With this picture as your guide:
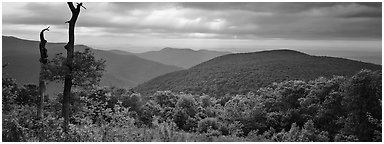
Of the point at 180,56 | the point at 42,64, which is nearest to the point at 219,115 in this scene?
the point at 180,56

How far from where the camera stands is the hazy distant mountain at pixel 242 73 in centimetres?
1445

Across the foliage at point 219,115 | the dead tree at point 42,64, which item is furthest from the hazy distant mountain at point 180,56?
the dead tree at point 42,64

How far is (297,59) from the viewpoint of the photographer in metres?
14.3

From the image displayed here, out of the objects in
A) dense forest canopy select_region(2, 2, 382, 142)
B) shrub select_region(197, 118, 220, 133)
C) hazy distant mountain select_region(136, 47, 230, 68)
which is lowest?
shrub select_region(197, 118, 220, 133)

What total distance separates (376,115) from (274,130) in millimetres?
3139

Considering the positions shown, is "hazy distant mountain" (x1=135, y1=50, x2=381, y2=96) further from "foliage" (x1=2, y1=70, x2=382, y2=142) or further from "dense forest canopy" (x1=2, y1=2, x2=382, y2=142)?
"foliage" (x1=2, y1=70, x2=382, y2=142)

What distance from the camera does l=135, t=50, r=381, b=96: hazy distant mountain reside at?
569 inches

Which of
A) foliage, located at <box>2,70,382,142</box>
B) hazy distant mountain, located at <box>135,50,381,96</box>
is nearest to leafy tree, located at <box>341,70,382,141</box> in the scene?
foliage, located at <box>2,70,382,142</box>

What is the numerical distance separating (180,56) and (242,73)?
2346 millimetres

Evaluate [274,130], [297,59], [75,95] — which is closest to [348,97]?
[274,130]

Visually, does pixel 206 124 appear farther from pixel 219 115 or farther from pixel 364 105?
pixel 364 105

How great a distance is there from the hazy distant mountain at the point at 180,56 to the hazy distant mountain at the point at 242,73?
0.34 m

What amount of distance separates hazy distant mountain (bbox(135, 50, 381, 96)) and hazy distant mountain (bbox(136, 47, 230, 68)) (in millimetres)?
341

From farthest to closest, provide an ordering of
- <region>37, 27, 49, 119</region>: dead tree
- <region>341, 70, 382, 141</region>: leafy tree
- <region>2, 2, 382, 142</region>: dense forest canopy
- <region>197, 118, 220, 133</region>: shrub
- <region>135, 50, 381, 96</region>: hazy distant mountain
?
<region>135, 50, 381, 96</region>: hazy distant mountain → <region>197, 118, 220, 133</region>: shrub → <region>341, 70, 382, 141</region>: leafy tree → <region>37, 27, 49, 119</region>: dead tree → <region>2, 2, 382, 142</region>: dense forest canopy
